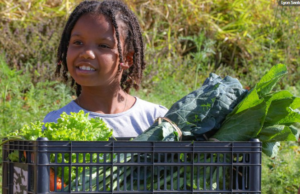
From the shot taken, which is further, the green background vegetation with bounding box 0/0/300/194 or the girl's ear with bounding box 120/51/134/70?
the green background vegetation with bounding box 0/0/300/194

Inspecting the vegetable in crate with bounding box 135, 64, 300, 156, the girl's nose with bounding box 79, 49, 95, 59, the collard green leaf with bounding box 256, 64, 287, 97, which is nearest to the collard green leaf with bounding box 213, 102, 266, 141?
the vegetable in crate with bounding box 135, 64, 300, 156

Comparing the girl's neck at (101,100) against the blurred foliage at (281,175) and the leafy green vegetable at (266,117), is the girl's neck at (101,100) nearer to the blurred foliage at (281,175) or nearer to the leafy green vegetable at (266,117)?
the leafy green vegetable at (266,117)

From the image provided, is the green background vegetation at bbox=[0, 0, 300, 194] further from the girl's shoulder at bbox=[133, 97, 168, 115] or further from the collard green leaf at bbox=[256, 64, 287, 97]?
the collard green leaf at bbox=[256, 64, 287, 97]

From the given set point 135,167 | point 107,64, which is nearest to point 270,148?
point 135,167

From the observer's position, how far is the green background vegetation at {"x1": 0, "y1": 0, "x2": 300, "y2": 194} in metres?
5.00

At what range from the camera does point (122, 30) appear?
3.30m

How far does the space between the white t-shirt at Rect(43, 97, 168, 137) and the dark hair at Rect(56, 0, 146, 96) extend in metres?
0.23

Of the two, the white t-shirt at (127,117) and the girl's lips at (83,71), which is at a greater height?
the girl's lips at (83,71)

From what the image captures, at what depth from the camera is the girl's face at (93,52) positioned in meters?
2.99

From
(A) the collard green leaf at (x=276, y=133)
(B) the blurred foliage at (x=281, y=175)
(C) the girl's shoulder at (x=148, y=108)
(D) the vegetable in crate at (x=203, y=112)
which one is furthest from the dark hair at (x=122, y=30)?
(B) the blurred foliage at (x=281, y=175)

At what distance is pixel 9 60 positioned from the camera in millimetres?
5988

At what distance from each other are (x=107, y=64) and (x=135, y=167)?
107cm

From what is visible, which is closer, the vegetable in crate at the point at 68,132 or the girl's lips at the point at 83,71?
the vegetable in crate at the point at 68,132

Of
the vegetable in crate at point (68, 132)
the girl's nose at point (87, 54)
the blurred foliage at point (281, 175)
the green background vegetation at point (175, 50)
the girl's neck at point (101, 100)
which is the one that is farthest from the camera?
the green background vegetation at point (175, 50)
